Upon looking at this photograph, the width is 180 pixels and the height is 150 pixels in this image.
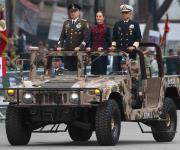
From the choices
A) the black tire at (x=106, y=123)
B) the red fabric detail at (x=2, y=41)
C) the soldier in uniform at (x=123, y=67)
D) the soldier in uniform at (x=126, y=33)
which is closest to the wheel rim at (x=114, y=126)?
the black tire at (x=106, y=123)

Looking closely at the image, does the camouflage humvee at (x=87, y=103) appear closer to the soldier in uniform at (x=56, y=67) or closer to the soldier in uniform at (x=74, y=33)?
the soldier in uniform at (x=56, y=67)

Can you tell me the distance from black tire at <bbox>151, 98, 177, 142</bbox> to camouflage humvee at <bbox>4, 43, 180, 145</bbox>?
0.06 ft

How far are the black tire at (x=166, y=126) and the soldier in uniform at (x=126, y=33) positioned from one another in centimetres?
116

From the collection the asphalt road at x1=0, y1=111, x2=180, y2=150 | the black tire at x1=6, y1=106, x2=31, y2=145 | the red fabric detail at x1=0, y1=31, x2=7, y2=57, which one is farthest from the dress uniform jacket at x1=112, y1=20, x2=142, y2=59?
the red fabric detail at x1=0, y1=31, x2=7, y2=57

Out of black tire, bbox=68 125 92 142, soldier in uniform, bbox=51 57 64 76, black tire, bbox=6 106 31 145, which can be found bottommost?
black tire, bbox=68 125 92 142

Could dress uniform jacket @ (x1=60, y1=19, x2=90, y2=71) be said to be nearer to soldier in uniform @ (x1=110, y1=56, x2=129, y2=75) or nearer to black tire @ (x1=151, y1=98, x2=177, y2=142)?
soldier in uniform @ (x1=110, y1=56, x2=129, y2=75)

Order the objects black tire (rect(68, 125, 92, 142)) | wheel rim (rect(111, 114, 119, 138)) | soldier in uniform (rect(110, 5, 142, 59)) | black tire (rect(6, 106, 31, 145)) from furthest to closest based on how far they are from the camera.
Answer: soldier in uniform (rect(110, 5, 142, 59)) < black tire (rect(68, 125, 92, 142)) < black tire (rect(6, 106, 31, 145)) < wheel rim (rect(111, 114, 119, 138))

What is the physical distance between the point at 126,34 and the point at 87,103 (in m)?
2.41

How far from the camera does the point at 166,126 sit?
19.8m

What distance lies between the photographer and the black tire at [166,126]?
19625mm

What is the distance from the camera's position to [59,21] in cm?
4294

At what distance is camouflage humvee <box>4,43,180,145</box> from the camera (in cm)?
1789

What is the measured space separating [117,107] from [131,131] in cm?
457

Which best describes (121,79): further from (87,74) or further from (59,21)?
(59,21)
